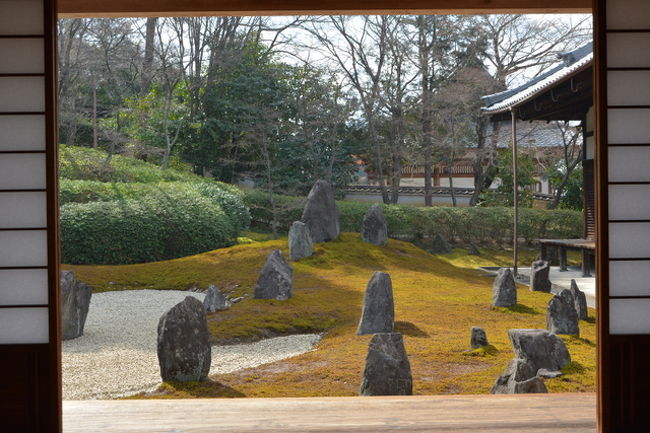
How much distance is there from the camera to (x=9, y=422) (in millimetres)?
2543

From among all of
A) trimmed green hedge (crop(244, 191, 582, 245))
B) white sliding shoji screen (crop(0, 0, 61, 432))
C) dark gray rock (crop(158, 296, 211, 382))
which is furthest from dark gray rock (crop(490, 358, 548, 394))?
trimmed green hedge (crop(244, 191, 582, 245))

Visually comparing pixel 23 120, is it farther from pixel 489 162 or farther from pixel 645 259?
pixel 489 162

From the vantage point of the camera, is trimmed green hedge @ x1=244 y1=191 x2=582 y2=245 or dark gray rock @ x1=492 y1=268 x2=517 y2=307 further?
trimmed green hedge @ x1=244 y1=191 x2=582 y2=245

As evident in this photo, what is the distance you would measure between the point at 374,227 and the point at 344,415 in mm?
9214

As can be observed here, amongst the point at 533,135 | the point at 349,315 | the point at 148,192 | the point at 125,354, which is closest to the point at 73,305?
the point at 125,354

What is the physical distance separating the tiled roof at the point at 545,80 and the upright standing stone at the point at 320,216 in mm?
3224

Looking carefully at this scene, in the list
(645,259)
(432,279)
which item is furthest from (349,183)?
(645,259)

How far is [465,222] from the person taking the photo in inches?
600

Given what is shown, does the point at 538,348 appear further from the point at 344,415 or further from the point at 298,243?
the point at 298,243

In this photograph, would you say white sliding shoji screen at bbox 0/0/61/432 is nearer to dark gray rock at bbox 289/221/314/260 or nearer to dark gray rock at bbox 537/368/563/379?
dark gray rock at bbox 537/368/563/379

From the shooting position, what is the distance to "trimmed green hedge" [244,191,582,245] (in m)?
15.2

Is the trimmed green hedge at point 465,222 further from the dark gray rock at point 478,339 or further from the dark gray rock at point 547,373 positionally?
the dark gray rock at point 547,373

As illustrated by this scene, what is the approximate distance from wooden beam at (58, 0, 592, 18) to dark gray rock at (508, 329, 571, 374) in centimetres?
260

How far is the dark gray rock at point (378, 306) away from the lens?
670cm
